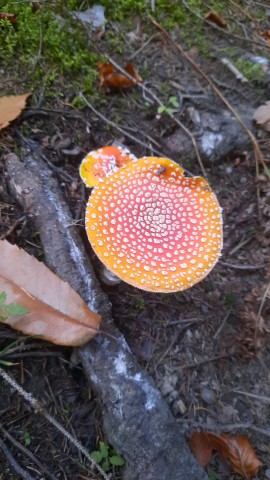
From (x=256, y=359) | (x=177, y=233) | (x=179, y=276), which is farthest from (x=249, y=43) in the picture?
(x=256, y=359)

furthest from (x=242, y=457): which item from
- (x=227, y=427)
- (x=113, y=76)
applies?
(x=113, y=76)

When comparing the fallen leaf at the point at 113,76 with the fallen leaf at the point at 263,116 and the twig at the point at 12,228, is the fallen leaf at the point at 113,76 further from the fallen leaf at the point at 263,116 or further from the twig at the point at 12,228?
the twig at the point at 12,228

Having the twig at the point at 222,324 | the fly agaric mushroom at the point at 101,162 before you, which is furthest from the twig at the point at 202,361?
the fly agaric mushroom at the point at 101,162

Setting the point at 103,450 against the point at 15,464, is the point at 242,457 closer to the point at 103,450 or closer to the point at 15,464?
the point at 103,450

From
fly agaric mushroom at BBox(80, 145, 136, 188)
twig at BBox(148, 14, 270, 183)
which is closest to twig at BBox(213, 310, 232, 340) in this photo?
twig at BBox(148, 14, 270, 183)

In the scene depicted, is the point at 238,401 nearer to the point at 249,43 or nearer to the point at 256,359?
the point at 256,359
